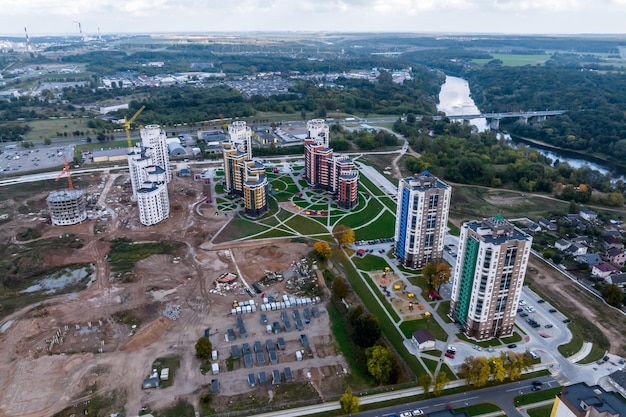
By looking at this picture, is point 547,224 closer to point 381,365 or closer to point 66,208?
point 381,365

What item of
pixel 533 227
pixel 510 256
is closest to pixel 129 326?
pixel 510 256

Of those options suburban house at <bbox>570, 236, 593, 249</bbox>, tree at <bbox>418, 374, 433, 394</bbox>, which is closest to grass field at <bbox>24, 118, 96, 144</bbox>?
tree at <bbox>418, 374, 433, 394</bbox>

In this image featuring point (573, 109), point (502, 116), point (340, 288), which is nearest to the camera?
point (340, 288)

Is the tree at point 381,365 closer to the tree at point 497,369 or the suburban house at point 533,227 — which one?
the tree at point 497,369

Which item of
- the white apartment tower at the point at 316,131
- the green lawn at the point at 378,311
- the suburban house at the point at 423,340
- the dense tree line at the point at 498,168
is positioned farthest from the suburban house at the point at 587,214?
the white apartment tower at the point at 316,131

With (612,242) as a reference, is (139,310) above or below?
below
